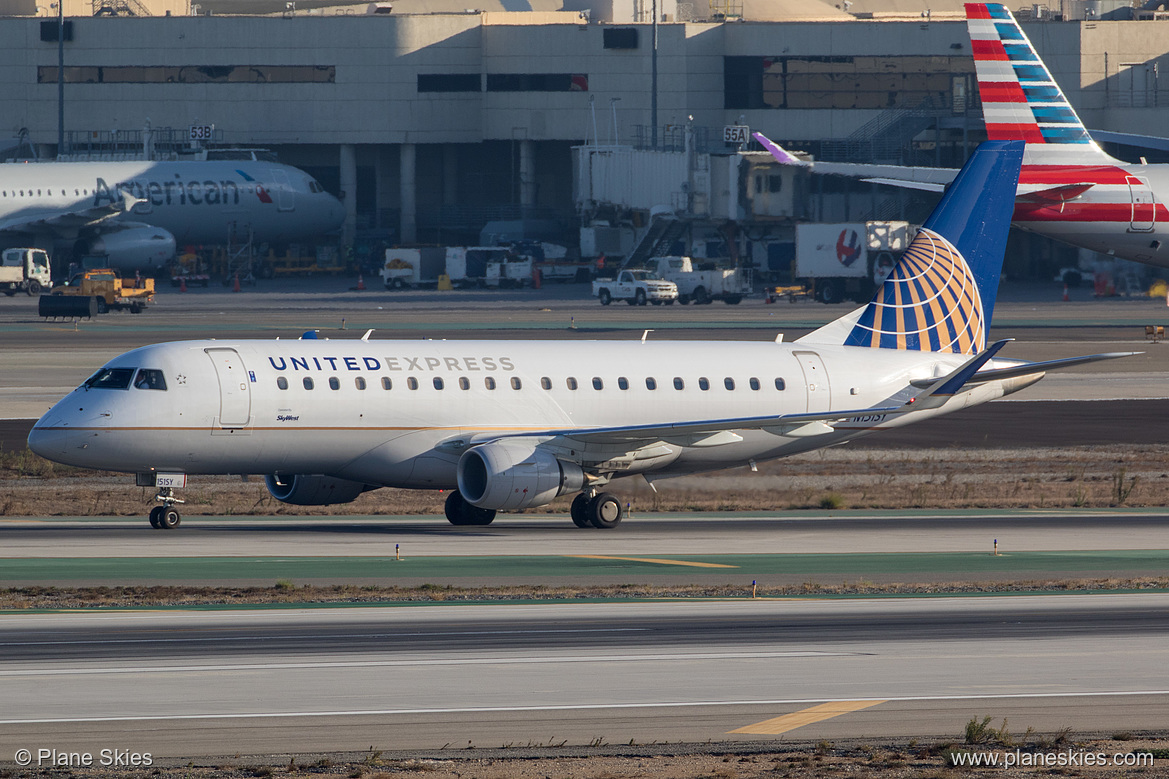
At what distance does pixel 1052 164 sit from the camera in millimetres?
79562

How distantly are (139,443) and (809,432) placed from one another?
15.1 m

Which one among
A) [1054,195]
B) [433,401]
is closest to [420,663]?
[433,401]

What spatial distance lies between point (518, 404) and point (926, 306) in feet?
38.5

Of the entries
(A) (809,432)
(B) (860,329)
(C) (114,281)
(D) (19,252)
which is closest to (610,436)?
(A) (809,432)

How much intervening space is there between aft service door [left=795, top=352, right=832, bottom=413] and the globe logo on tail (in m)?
2.20

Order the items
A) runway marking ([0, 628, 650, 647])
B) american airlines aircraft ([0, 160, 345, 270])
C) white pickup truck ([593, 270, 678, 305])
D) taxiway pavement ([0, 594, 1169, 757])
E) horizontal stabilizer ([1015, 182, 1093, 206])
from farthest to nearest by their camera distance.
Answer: american airlines aircraft ([0, 160, 345, 270]), white pickup truck ([593, 270, 678, 305]), horizontal stabilizer ([1015, 182, 1093, 206]), runway marking ([0, 628, 650, 647]), taxiway pavement ([0, 594, 1169, 757])

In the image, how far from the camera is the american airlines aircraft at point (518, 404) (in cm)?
3419

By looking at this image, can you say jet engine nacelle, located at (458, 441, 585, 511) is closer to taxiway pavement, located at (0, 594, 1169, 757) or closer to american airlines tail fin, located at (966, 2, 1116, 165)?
taxiway pavement, located at (0, 594, 1169, 757)

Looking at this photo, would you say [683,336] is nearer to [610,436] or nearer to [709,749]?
[610,436]

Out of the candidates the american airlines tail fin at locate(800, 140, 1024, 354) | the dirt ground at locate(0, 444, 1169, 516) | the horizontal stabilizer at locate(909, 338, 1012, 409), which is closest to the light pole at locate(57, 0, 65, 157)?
the dirt ground at locate(0, 444, 1169, 516)

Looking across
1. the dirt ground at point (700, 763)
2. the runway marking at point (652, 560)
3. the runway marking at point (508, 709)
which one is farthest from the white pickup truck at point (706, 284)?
the dirt ground at point (700, 763)

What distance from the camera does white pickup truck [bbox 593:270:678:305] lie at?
108188 mm

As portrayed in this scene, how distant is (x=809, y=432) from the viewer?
38219 mm

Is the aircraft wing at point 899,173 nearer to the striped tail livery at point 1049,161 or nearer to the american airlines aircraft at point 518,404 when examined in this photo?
the striped tail livery at point 1049,161
